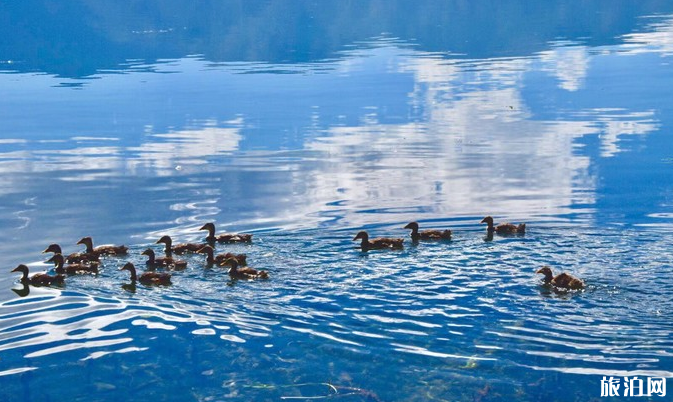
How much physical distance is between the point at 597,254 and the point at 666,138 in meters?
13.8

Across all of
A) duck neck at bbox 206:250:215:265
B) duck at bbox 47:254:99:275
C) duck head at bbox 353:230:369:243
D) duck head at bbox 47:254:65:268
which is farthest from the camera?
duck head at bbox 353:230:369:243

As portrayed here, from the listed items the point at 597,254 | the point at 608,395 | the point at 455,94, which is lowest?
the point at 608,395

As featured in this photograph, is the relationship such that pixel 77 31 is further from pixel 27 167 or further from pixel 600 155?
pixel 600 155

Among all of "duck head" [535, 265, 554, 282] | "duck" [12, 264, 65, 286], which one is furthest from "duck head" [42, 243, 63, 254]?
"duck head" [535, 265, 554, 282]

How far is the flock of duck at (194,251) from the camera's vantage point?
16844 millimetres

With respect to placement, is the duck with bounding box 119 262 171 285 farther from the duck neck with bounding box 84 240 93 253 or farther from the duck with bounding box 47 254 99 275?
the duck neck with bounding box 84 240 93 253

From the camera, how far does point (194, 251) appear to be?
1894cm

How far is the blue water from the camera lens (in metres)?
13.3

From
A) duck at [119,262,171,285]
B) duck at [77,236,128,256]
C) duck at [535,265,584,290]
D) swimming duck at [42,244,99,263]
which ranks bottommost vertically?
duck at [535,265,584,290]

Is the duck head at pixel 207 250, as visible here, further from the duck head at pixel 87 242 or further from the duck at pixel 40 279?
the duck at pixel 40 279

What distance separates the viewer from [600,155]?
2780cm

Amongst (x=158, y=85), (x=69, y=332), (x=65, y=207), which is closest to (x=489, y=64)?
(x=158, y=85)

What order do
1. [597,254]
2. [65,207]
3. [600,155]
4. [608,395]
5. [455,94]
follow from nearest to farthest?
[608,395], [597,254], [65,207], [600,155], [455,94]

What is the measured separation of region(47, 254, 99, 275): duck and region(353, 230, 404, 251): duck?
476 cm
